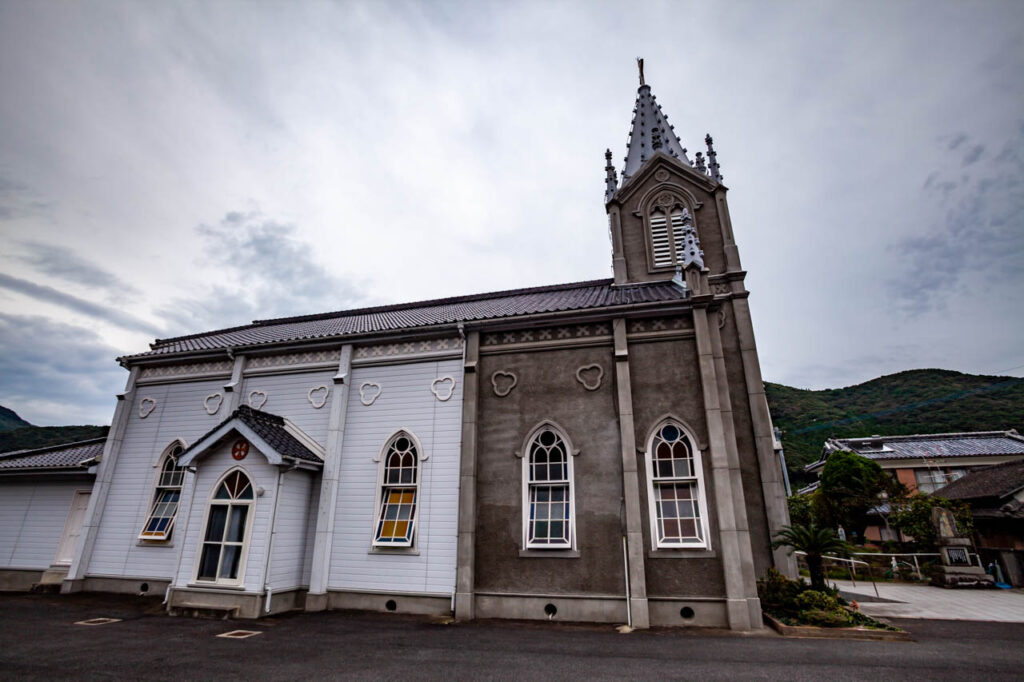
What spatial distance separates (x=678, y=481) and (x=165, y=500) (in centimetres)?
1539

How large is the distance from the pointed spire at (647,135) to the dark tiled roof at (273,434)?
48.7 feet

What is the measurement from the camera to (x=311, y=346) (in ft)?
48.2

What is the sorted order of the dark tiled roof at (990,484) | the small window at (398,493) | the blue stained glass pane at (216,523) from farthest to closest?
the dark tiled roof at (990,484)
the small window at (398,493)
the blue stained glass pane at (216,523)

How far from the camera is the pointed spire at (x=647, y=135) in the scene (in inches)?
724

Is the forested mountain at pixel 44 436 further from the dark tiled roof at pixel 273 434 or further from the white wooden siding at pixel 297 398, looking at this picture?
the dark tiled roof at pixel 273 434

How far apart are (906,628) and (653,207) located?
44.9ft

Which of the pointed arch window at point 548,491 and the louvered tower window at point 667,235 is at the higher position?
the louvered tower window at point 667,235

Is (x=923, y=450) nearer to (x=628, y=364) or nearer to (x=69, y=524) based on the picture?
(x=628, y=364)

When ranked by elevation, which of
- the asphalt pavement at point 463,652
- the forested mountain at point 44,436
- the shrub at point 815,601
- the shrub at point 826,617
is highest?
the forested mountain at point 44,436

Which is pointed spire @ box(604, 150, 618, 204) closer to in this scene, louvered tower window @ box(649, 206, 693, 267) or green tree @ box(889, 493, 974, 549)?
louvered tower window @ box(649, 206, 693, 267)

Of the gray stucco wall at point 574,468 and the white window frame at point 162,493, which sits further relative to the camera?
the white window frame at point 162,493

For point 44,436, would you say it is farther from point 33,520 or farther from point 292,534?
point 292,534

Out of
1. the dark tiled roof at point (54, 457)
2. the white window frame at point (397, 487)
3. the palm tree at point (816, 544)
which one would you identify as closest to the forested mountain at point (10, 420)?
the dark tiled roof at point (54, 457)

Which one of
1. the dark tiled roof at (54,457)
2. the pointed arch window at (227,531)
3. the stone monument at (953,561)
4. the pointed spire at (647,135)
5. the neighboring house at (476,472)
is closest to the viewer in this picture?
the neighboring house at (476,472)
